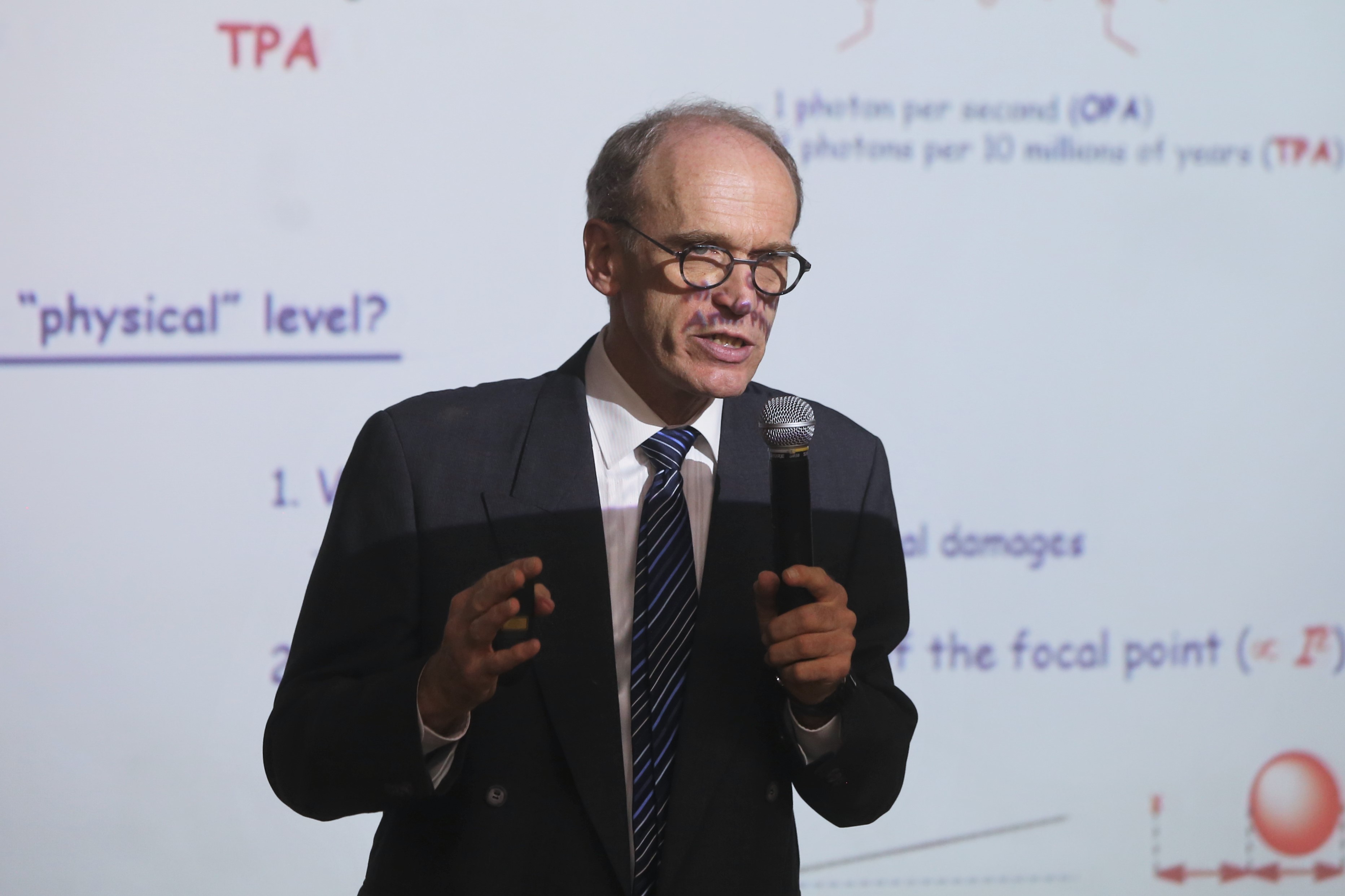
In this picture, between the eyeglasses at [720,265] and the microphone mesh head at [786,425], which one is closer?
the microphone mesh head at [786,425]

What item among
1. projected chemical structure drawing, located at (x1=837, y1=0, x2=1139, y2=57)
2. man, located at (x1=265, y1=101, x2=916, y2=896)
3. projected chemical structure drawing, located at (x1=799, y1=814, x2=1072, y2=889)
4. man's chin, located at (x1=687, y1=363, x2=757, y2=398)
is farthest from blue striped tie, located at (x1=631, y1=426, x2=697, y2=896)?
projected chemical structure drawing, located at (x1=837, y1=0, x2=1139, y2=57)

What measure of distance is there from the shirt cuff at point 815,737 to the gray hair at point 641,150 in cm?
70

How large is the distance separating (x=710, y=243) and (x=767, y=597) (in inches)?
21.1

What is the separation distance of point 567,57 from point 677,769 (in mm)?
1935

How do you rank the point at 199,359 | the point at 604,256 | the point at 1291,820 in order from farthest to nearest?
the point at 1291,820, the point at 199,359, the point at 604,256

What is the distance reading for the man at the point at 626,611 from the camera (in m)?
1.50

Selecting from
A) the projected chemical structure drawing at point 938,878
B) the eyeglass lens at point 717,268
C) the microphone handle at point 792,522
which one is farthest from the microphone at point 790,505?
the projected chemical structure drawing at point 938,878

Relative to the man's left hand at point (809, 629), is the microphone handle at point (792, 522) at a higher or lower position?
higher

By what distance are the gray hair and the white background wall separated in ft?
3.57

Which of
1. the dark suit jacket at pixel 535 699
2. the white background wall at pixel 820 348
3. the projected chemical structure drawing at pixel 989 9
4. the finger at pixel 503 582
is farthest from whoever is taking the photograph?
the projected chemical structure drawing at pixel 989 9

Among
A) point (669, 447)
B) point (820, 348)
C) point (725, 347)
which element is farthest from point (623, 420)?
point (820, 348)

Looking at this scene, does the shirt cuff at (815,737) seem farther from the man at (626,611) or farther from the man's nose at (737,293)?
the man's nose at (737,293)

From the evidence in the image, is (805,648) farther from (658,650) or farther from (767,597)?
(658,650)

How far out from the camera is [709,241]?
163cm
